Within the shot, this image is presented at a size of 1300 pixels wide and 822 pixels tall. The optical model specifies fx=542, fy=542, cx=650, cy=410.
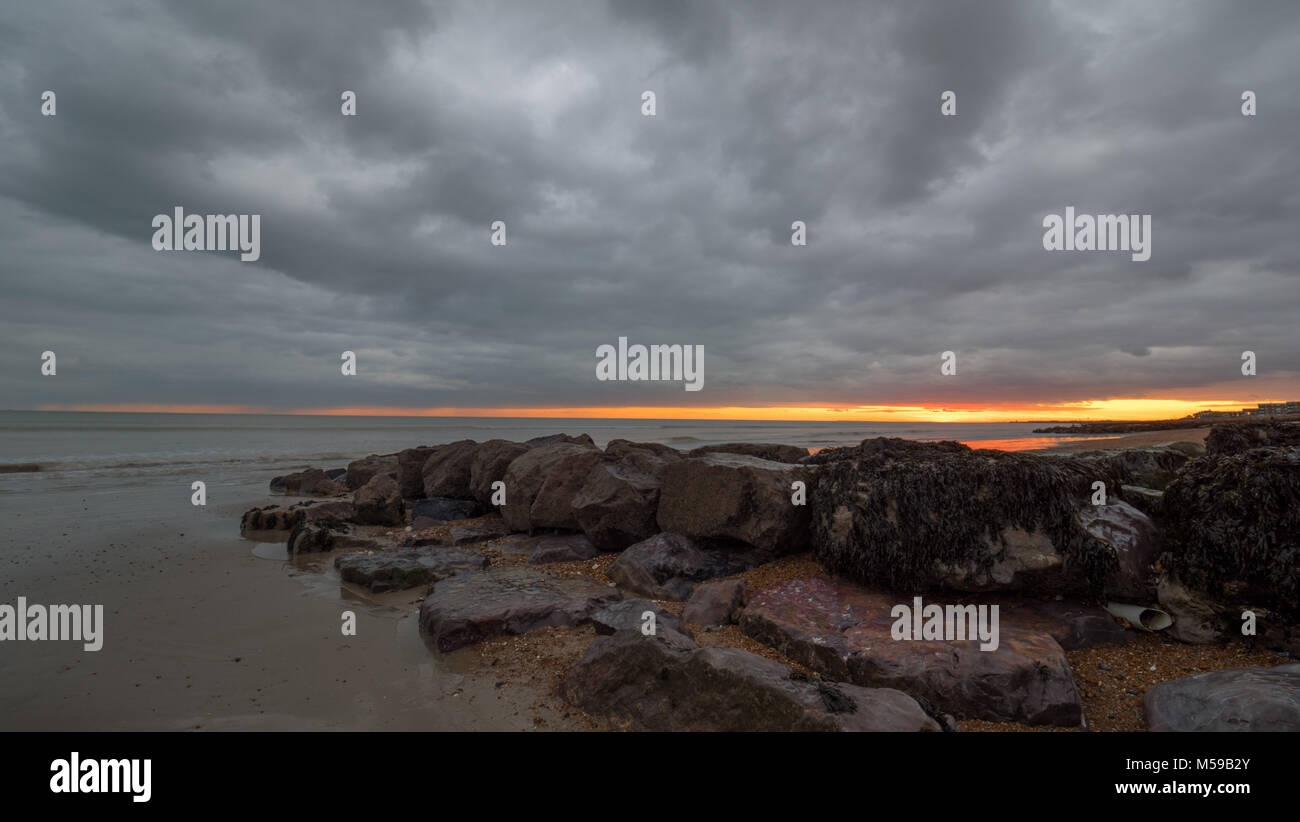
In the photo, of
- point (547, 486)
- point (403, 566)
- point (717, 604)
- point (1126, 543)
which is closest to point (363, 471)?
point (547, 486)

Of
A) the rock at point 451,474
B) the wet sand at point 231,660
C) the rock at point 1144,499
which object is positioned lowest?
the wet sand at point 231,660

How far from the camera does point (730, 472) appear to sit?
6844 millimetres

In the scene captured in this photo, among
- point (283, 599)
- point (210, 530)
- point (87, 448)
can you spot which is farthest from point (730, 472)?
point (87, 448)

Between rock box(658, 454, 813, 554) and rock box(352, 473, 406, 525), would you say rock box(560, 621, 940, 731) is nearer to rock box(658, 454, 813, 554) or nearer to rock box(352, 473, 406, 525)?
rock box(658, 454, 813, 554)

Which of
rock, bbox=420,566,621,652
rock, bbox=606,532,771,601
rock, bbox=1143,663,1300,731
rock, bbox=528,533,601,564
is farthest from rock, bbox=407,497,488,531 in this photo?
rock, bbox=1143,663,1300,731

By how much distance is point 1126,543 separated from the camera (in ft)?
16.3

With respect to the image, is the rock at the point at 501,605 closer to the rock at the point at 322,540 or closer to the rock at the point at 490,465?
the rock at the point at 322,540

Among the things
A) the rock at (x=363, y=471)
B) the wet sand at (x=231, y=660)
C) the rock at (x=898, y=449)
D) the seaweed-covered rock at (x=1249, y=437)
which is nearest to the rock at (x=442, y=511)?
the wet sand at (x=231, y=660)

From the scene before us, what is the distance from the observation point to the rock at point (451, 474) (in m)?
12.8

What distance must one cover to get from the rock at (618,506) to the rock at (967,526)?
8.72ft

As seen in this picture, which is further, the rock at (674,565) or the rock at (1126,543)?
the rock at (674,565)

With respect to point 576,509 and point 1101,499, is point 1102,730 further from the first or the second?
point 576,509

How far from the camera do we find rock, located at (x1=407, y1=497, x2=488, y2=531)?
1135 centimetres
